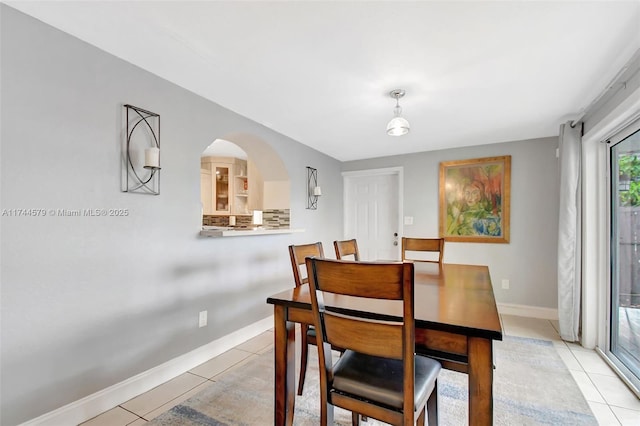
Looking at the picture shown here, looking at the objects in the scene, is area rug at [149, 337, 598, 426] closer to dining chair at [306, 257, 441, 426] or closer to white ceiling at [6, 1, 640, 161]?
dining chair at [306, 257, 441, 426]

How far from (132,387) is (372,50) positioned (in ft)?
8.46

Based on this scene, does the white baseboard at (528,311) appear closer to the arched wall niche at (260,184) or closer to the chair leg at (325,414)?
the arched wall niche at (260,184)

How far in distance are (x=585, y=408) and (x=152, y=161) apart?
10.1 ft

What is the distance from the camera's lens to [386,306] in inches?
48.4

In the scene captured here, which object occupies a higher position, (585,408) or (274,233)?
(274,233)

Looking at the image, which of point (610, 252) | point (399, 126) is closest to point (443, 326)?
point (399, 126)

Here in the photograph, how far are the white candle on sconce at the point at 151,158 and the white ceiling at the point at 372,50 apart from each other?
22.6 inches

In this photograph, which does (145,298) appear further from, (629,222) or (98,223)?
(629,222)

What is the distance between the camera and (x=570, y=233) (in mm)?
2768

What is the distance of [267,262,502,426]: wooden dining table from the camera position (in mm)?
1025

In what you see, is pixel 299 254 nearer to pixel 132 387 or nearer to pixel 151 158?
pixel 151 158

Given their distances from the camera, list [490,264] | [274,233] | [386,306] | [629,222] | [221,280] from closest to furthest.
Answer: [386,306] < [629,222] < [221,280] < [274,233] < [490,264]

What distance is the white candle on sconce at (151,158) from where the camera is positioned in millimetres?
1878

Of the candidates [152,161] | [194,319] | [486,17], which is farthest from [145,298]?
[486,17]
